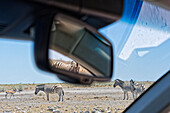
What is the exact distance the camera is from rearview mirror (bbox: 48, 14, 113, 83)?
823 millimetres

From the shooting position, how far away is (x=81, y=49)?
38.0 inches

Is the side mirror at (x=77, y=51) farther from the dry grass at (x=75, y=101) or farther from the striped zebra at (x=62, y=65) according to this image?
the dry grass at (x=75, y=101)

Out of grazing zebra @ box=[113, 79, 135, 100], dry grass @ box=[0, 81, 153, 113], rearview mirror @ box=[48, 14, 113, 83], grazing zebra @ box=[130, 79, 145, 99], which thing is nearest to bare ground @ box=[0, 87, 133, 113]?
dry grass @ box=[0, 81, 153, 113]

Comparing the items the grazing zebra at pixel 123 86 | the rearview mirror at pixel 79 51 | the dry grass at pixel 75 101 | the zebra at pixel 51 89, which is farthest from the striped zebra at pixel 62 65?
the zebra at pixel 51 89

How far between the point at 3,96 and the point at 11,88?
24cm

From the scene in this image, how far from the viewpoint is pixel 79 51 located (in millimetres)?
965

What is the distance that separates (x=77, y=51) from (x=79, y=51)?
0.01m

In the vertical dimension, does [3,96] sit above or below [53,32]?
below

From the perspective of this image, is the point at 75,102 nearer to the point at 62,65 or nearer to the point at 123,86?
the point at 123,86

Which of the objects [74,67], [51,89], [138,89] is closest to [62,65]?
[74,67]

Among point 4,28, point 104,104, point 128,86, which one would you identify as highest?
point 4,28

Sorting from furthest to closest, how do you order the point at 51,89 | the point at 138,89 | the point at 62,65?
1. the point at 51,89
2. the point at 138,89
3. the point at 62,65

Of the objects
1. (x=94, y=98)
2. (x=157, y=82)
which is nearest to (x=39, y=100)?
(x=94, y=98)

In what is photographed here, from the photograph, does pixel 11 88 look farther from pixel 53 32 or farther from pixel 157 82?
pixel 53 32
